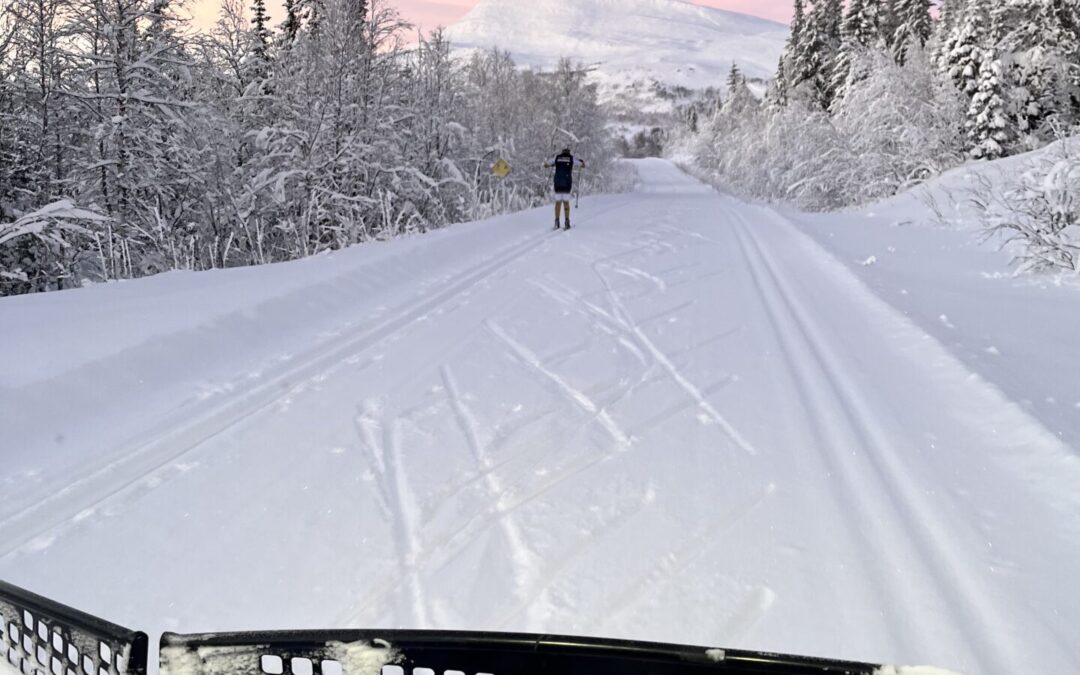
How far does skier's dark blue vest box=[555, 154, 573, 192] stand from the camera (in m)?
15.7

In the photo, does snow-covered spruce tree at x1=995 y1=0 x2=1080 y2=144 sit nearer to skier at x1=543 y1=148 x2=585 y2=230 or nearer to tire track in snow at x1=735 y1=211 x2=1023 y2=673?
skier at x1=543 y1=148 x2=585 y2=230

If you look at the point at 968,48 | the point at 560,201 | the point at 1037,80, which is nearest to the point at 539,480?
the point at 560,201

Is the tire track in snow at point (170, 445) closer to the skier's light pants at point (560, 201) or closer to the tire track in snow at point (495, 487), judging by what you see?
the tire track in snow at point (495, 487)

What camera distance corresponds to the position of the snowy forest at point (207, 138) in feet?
34.5

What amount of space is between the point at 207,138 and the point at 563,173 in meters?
7.53

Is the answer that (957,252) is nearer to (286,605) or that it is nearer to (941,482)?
(941,482)

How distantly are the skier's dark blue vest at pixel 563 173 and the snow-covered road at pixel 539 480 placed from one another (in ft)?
30.9

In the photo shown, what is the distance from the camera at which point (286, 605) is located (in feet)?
8.38

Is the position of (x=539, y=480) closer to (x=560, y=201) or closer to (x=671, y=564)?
(x=671, y=564)

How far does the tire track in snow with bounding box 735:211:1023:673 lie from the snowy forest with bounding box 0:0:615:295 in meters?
6.85

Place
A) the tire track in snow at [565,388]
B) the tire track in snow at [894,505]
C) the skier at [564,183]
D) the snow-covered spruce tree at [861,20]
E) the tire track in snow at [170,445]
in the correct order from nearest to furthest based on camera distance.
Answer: the tire track in snow at [894,505] < the tire track in snow at [170,445] < the tire track in snow at [565,388] < the skier at [564,183] < the snow-covered spruce tree at [861,20]

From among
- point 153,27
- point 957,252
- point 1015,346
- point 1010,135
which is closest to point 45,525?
point 1015,346

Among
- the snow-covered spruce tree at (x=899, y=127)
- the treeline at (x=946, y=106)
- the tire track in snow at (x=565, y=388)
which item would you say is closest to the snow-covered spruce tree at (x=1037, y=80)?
the treeline at (x=946, y=106)

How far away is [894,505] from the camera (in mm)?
3262
